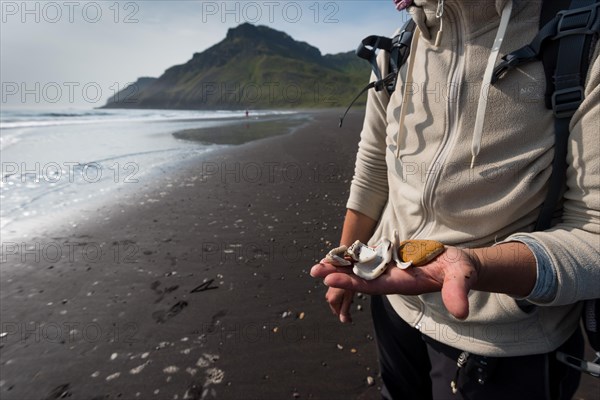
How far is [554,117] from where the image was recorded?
1.26 m

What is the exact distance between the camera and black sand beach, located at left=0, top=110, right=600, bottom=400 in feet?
11.1

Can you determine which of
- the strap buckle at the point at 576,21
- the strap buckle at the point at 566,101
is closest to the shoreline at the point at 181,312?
the strap buckle at the point at 566,101

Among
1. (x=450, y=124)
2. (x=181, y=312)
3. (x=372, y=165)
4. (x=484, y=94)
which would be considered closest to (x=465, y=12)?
(x=484, y=94)

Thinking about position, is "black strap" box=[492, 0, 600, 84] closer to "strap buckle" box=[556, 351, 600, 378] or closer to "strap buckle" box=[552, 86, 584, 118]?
"strap buckle" box=[552, 86, 584, 118]

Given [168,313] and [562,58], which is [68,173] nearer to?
[168,313]

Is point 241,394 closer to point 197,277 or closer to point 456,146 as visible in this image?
point 197,277

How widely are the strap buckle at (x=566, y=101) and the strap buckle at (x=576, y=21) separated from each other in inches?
8.0

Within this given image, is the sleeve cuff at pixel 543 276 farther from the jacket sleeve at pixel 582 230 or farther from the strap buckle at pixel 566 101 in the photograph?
the strap buckle at pixel 566 101

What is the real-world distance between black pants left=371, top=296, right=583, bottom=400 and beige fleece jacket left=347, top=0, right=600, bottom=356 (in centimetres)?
10

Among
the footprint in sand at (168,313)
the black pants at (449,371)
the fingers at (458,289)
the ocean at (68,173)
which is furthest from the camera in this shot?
the ocean at (68,173)

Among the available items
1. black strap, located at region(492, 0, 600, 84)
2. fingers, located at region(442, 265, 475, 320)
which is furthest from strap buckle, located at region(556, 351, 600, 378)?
black strap, located at region(492, 0, 600, 84)

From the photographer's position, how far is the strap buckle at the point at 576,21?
1137mm

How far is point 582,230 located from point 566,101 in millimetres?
493

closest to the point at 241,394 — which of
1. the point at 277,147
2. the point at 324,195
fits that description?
the point at 324,195
